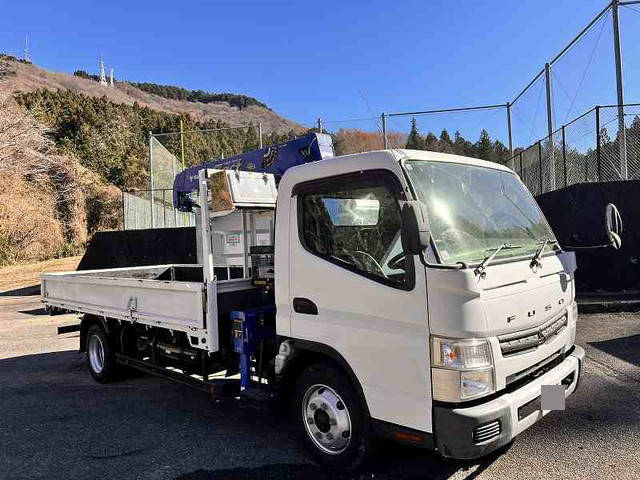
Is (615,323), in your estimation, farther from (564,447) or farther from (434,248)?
(434,248)

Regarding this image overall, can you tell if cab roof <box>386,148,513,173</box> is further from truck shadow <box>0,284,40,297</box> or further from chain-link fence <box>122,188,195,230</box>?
truck shadow <box>0,284,40,297</box>

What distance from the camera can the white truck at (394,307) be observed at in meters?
3.01

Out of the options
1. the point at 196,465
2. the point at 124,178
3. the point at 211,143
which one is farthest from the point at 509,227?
the point at 124,178

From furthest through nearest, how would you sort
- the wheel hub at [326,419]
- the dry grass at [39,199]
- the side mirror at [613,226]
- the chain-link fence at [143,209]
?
the dry grass at [39,199], the chain-link fence at [143,209], the side mirror at [613,226], the wheel hub at [326,419]

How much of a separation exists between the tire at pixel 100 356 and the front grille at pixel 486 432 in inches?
188

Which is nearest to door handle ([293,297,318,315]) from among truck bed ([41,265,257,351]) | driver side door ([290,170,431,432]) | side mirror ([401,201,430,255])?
driver side door ([290,170,431,432])

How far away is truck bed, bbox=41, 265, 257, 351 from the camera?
14.5ft

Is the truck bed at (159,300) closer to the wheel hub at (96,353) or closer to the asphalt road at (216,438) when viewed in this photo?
the wheel hub at (96,353)

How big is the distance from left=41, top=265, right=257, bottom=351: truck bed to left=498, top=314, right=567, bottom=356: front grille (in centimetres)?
238

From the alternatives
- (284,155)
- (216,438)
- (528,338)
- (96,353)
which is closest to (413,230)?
(528,338)

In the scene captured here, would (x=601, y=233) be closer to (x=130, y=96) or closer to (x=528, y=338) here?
(x=528, y=338)

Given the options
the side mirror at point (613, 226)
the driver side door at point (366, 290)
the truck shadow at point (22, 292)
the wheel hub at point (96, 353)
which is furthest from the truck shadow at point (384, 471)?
the truck shadow at point (22, 292)

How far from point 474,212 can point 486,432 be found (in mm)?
1487

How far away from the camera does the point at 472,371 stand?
2.99 metres
